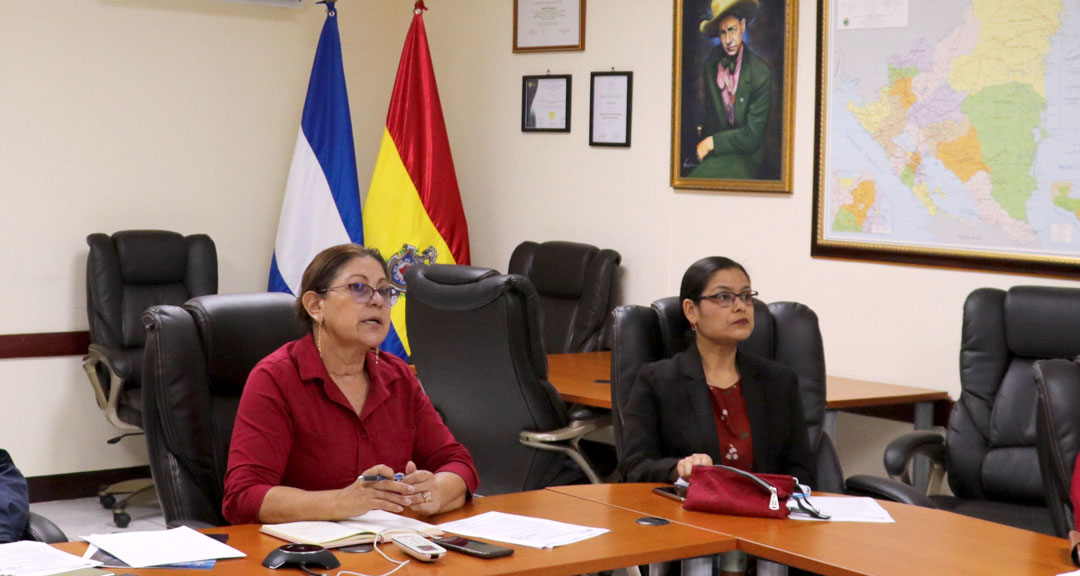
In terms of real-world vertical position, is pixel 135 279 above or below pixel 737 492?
above

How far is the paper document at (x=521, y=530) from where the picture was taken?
92.2 inches

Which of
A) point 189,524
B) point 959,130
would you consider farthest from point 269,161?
point 189,524

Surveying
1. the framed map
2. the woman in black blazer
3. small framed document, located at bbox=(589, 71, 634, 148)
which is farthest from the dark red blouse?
small framed document, located at bbox=(589, 71, 634, 148)

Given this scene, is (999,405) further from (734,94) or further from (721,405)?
(734,94)

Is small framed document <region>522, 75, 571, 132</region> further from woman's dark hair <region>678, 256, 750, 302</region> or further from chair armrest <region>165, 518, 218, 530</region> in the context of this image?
chair armrest <region>165, 518, 218, 530</region>

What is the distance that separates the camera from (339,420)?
2666mm

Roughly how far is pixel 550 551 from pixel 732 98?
10.0 ft

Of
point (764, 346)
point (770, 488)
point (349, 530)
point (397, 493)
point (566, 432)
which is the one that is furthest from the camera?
point (566, 432)

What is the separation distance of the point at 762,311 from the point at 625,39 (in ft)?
7.50

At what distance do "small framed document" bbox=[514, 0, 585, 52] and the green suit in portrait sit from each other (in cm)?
85

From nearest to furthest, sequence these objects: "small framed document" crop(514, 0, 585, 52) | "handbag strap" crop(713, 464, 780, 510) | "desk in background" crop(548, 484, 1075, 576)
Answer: "desk in background" crop(548, 484, 1075, 576), "handbag strap" crop(713, 464, 780, 510), "small framed document" crop(514, 0, 585, 52)

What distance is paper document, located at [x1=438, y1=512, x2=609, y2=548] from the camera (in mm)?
2343

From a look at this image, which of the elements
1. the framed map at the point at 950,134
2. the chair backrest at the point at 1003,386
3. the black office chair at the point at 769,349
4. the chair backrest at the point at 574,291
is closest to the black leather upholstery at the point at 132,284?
the chair backrest at the point at 574,291

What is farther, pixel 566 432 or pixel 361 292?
pixel 566 432
